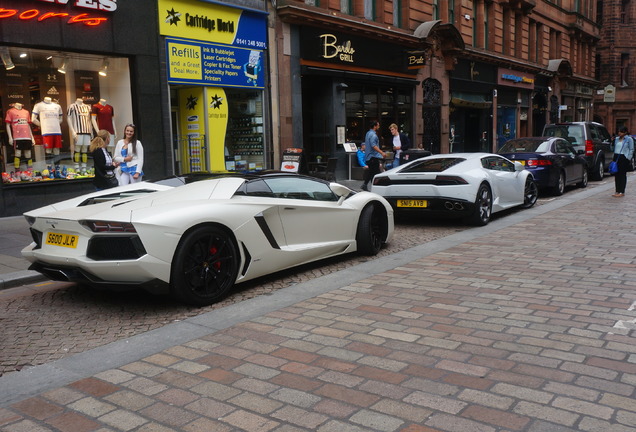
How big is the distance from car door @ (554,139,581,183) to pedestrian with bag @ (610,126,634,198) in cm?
124

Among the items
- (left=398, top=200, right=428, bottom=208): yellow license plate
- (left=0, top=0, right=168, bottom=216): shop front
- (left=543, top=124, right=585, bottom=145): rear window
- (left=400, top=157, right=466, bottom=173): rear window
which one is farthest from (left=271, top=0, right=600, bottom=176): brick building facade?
(left=398, top=200, right=428, bottom=208): yellow license plate

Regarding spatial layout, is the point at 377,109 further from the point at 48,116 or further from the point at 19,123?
the point at 19,123

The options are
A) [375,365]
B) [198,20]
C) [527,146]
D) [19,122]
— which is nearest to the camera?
[375,365]

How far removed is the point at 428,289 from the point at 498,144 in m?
26.3

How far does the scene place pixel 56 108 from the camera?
40.1ft

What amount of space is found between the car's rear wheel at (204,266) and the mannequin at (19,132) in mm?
8032

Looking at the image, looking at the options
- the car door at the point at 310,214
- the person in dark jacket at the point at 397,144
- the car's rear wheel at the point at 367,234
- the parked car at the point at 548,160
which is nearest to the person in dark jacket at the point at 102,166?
the car door at the point at 310,214

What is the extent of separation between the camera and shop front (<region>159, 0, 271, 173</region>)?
14.1 metres

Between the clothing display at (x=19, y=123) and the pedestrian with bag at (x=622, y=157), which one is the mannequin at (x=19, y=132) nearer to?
the clothing display at (x=19, y=123)

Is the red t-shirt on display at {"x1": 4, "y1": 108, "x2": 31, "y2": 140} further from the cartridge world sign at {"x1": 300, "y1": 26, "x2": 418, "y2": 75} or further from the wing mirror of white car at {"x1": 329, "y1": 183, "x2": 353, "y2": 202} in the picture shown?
the cartridge world sign at {"x1": 300, "y1": 26, "x2": 418, "y2": 75}

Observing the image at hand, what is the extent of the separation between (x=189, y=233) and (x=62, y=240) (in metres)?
1.20

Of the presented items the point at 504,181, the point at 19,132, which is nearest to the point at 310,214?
the point at 504,181

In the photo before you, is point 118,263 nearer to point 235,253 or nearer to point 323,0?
point 235,253

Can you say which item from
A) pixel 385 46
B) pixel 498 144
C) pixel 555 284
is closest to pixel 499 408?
pixel 555 284
